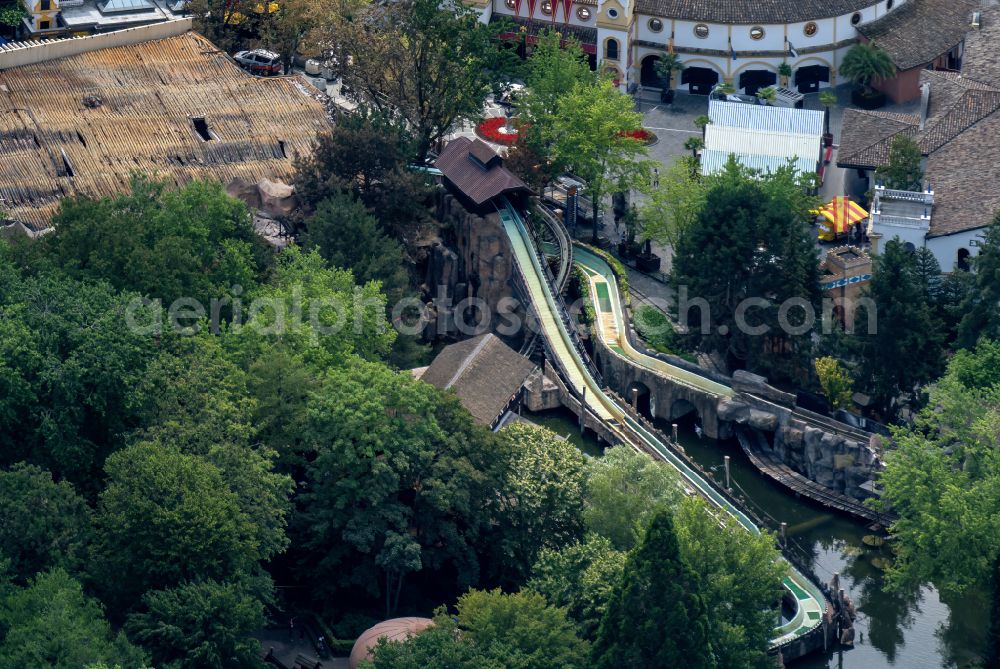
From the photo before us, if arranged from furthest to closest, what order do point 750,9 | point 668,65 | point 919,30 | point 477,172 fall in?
point 919,30, point 668,65, point 750,9, point 477,172

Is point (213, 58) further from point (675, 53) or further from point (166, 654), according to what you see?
point (166, 654)

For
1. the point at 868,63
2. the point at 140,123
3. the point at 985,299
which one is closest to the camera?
the point at 985,299

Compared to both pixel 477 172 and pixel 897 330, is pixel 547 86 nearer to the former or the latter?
pixel 477 172

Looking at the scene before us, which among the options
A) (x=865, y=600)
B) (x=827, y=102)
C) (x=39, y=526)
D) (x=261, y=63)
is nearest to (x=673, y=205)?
(x=827, y=102)

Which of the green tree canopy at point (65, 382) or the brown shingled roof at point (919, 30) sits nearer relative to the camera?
the green tree canopy at point (65, 382)

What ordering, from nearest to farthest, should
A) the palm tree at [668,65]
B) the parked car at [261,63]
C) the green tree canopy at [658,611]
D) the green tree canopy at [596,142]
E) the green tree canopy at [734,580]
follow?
the green tree canopy at [658,611] < the green tree canopy at [734,580] < the green tree canopy at [596,142] < the palm tree at [668,65] < the parked car at [261,63]

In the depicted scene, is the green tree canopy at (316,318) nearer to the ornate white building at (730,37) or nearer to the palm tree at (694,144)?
the palm tree at (694,144)

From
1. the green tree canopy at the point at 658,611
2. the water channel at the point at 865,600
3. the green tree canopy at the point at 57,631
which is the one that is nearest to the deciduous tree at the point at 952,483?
the water channel at the point at 865,600
